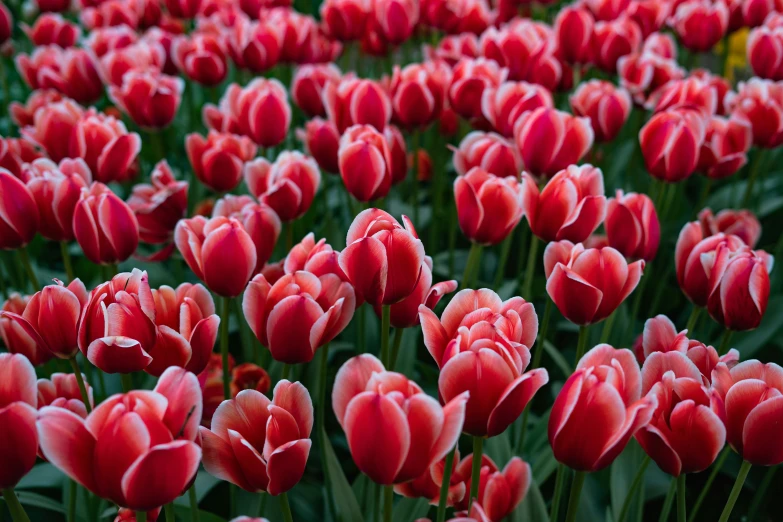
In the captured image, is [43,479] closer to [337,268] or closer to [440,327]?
[337,268]

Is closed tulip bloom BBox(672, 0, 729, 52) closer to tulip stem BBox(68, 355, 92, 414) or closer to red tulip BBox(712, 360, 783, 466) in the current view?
red tulip BBox(712, 360, 783, 466)

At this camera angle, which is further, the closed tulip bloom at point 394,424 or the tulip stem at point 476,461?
the tulip stem at point 476,461

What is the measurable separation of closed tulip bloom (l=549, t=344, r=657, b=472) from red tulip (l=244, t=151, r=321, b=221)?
0.61 meters

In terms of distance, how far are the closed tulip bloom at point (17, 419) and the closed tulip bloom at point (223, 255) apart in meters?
0.28

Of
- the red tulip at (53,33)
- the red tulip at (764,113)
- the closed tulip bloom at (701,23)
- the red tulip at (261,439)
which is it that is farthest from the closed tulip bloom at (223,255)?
the red tulip at (53,33)

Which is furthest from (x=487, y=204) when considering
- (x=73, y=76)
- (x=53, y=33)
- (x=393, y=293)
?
(x=53, y=33)

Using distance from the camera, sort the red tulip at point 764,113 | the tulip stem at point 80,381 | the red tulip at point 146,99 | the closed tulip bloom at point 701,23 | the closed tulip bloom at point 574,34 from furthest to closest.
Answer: the closed tulip bloom at point 701,23 → the closed tulip bloom at point 574,34 → the red tulip at point 146,99 → the red tulip at point 764,113 → the tulip stem at point 80,381

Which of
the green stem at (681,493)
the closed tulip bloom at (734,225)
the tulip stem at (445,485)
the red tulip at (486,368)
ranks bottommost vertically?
the closed tulip bloom at (734,225)

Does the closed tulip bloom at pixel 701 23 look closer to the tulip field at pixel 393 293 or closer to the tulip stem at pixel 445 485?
the tulip field at pixel 393 293

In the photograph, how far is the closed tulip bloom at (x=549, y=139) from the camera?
1.16 metres

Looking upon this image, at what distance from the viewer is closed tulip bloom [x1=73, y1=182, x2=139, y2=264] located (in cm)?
96

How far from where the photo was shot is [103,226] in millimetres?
974

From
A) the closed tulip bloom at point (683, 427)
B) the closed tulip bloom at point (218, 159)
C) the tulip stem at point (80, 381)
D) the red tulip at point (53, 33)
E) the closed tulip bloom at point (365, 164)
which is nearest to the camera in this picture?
the closed tulip bloom at point (683, 427)

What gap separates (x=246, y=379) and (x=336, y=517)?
0.24m
